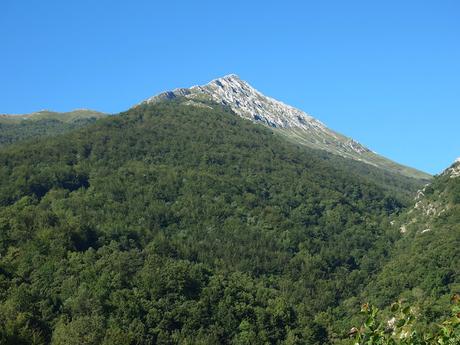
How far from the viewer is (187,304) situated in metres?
111

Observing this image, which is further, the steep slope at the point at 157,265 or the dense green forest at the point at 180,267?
the dense green forest at the point at 180,267

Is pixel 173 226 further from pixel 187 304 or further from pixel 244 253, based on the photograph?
pixel 187 304

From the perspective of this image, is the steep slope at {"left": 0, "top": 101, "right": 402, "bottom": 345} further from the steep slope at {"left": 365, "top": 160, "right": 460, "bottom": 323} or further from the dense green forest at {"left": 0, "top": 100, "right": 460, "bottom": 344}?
the steep slope at {"left": 365, "top": 160, "right": 460, "bottom": 323}

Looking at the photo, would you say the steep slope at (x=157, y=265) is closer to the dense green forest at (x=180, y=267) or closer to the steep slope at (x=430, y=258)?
the dense green forest at (x=180, y=267)

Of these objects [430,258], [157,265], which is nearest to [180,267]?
[157,265]

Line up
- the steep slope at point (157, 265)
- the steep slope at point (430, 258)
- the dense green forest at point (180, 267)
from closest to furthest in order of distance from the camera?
the steep slope at point (157, 265)
the dense green forest at point (180, 267)
the steep slope at point (430, 258)

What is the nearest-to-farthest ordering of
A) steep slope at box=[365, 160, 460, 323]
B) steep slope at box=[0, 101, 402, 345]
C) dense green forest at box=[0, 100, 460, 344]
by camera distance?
steep slope at box=[0, 101, 402, 345]
dense green forest at box=[0, 100, 460, 344]
steep slope at box=[365, 160, 460, 323]

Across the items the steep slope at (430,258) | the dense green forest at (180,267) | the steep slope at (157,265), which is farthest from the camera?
the steep slope at (430,258)

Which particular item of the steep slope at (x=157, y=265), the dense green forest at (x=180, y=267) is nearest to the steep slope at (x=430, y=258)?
the dense green forest at (x=180, y=267)

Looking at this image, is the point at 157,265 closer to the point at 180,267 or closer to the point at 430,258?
the point at 180,267

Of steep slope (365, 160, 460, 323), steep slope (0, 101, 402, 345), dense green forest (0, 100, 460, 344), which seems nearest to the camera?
steep slope (0, 101, 402, 345)

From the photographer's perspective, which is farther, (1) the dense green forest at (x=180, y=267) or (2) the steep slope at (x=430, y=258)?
(2) the steep slope at (x=430, y=258)

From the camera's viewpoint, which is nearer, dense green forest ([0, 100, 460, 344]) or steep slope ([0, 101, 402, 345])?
steep slope ([0, 101, 402, 345])

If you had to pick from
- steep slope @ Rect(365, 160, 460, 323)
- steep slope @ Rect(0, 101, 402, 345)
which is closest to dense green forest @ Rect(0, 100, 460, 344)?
steep slope @ Rect(0, 101, 402, 345)
